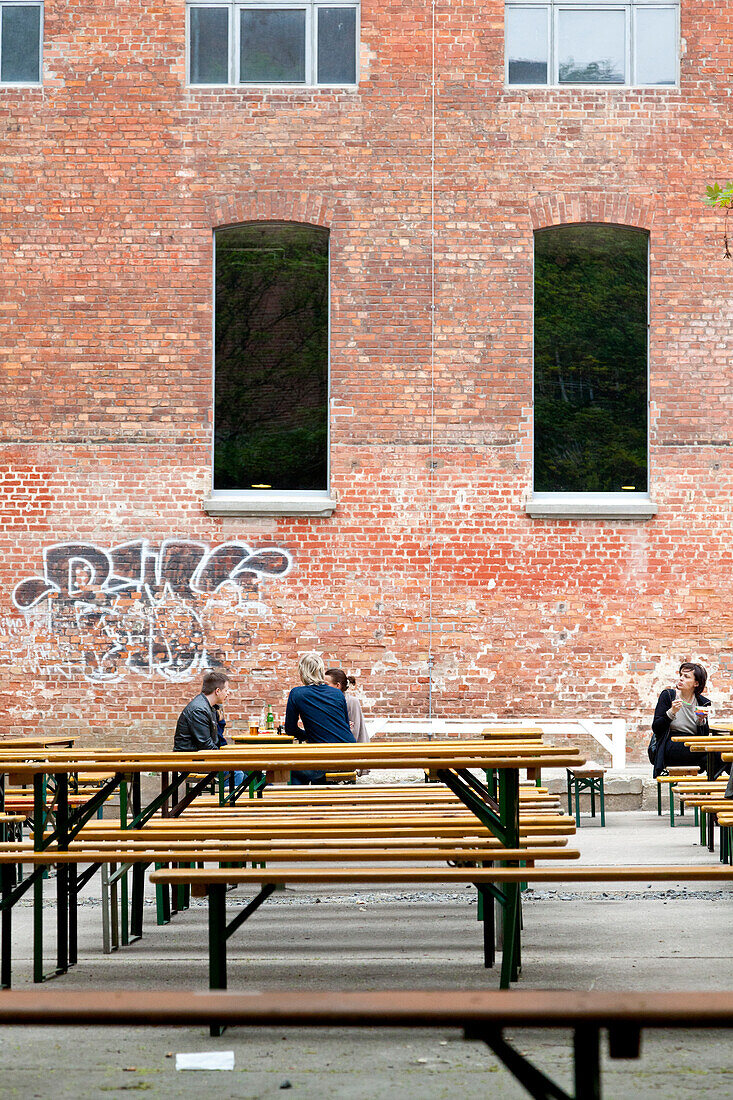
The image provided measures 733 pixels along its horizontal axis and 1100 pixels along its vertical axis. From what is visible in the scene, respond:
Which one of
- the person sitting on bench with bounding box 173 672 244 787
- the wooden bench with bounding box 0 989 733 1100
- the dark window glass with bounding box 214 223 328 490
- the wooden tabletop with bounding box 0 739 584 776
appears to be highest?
the dark window glass with bounding box 214 223 328 490

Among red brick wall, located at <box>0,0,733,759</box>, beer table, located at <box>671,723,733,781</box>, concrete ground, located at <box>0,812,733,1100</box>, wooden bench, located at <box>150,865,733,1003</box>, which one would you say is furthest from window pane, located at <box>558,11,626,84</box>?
wooden bench, located at <box>150,865,733,1003</box>

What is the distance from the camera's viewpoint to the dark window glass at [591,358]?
14.4 metres

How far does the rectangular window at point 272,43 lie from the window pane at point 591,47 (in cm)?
226

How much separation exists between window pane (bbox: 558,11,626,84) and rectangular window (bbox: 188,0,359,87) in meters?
2.26

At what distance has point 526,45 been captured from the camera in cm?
1438

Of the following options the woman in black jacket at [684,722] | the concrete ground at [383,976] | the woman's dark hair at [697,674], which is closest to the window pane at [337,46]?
the woman's dark hair at [697,674]

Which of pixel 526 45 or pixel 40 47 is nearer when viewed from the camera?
pixel 526 45

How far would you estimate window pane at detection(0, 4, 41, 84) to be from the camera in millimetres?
14516

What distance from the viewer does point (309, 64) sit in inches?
566

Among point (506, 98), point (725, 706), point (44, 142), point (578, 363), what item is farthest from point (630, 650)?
point (44, 142)

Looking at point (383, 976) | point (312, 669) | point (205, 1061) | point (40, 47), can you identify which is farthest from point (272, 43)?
point (205, 1061)

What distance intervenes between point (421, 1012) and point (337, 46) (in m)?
13.4

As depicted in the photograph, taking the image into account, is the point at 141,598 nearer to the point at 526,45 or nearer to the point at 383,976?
the point at 526,45

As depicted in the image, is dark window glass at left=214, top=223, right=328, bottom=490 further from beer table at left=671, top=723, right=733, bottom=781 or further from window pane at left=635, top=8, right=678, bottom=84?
beer table at left=671, top=723, right=733, bottom=781
